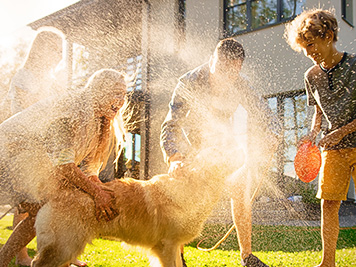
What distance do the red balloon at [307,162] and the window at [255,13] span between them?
20.3ft

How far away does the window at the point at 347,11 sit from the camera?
8.09 metres

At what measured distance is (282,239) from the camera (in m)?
4.25

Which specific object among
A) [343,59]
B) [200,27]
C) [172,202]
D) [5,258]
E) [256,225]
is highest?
[200,27]

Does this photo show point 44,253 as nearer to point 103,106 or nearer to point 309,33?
point 103,106

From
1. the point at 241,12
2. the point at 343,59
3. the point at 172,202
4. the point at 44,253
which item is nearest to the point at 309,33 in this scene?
the point at 343,59

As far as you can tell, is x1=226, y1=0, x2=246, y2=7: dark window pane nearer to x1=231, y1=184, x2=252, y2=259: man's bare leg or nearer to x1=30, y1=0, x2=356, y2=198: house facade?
x1=30, y1=0, x2=356, y2=198: house facade

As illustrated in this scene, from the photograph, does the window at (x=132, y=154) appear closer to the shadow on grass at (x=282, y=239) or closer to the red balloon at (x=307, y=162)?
the shadow on grass at (x=282, y=239)

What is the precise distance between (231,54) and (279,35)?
6.26m

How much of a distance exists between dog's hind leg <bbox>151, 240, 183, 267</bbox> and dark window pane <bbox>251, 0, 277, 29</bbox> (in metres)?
7.58

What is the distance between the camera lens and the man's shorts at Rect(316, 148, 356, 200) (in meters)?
2.81

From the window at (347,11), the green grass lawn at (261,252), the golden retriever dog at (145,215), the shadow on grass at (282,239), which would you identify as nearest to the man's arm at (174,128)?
the golden retriever dog at (145,215)

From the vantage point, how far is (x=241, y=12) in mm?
9156

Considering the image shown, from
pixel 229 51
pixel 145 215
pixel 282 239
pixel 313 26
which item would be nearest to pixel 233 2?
pixel 313 26

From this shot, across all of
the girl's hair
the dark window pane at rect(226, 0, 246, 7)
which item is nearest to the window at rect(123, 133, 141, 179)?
the dark window pane at rect(226, 0, 246, 7)
